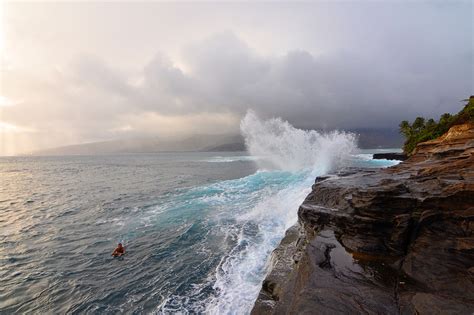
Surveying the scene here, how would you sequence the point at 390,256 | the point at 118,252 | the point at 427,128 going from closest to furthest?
the point at 390,256, the point at 118,252, the point at 427,128

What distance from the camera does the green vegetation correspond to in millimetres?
36506

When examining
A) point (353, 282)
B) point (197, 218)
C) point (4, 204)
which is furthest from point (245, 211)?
point (4, 204)

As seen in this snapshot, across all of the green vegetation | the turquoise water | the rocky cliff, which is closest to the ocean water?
the turquoise water

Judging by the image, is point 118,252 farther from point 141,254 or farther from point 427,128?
point 427,128

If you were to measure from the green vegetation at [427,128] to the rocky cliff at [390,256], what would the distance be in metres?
32.1

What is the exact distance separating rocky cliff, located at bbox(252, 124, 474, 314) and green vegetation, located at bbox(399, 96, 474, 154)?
32129 millimetres

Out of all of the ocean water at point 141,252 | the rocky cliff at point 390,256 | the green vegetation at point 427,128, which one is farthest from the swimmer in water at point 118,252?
the green vegetation at point 427,128

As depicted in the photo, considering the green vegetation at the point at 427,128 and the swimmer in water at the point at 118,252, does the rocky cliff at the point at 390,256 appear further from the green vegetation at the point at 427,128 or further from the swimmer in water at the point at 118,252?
the green vegetation at the point at 427,128

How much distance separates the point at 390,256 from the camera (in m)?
8.17

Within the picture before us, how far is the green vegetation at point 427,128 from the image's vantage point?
36.5 meters

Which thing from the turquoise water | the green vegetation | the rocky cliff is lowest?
the turquoise water

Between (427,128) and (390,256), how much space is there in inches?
2530

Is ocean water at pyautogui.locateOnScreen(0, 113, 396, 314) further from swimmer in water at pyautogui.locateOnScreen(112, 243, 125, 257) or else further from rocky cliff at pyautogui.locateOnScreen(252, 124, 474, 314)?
rocky cliff at pyautogui.locateOnScreen(252, 124, 474, 314)

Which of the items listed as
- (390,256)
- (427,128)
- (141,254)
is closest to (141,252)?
(141,254)
